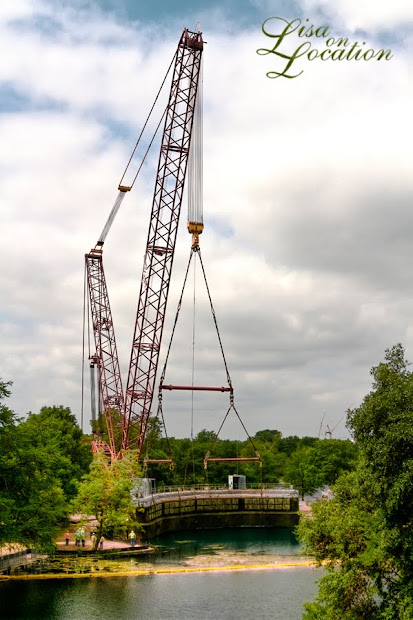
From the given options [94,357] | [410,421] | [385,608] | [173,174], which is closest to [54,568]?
[385,608]

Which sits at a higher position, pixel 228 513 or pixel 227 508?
pixel 227 508

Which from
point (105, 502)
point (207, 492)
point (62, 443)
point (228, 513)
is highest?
point (62, 443)

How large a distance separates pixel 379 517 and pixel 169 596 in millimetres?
18859

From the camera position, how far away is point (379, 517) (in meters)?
22.0

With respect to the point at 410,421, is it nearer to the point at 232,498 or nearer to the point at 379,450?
the point at 379,450

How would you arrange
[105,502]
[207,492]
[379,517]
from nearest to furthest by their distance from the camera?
[379,517] → [105,502] → [207,492]

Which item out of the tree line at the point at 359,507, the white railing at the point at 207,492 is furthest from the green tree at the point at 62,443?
the white railing at the point at 207,492

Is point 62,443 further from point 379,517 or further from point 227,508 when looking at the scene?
point 379,517

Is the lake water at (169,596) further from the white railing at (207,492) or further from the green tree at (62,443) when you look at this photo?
the white railing at (207,492)

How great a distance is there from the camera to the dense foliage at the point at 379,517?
20.8 m

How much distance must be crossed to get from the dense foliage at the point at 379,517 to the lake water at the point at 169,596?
10382mm

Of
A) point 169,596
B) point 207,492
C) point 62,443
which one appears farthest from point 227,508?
point 169,596

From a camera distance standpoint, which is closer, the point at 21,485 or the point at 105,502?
the point at 21,485

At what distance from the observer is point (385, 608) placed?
21.8 m
